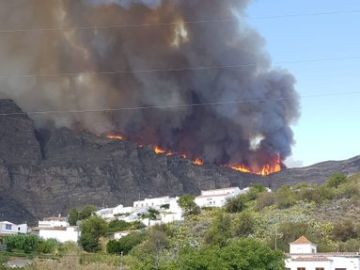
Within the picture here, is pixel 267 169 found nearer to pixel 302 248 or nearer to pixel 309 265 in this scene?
pixel 302 248

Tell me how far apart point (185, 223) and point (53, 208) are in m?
40.0

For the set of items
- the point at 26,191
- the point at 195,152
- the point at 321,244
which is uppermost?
the point at 195,152

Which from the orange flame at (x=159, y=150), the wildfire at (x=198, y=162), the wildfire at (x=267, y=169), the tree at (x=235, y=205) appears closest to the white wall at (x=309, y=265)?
the tree at (x=235, y=205)

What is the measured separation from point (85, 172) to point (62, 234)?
40731 millimetres

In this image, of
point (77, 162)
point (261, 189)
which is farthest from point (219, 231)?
point (77, 162)

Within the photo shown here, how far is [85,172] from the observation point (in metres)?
97.7

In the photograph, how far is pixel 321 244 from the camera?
139 ft

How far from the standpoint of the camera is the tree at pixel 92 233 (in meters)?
50.0

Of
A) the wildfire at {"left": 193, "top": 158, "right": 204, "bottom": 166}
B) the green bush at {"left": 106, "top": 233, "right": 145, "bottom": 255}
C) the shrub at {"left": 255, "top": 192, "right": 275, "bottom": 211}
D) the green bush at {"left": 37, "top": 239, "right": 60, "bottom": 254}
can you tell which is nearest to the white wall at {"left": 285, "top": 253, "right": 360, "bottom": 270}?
the green bush at {"left": 106, "top": 233, "right": 145, "bottom": 255}

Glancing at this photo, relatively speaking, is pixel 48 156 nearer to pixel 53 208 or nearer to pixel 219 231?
pixel 53 208

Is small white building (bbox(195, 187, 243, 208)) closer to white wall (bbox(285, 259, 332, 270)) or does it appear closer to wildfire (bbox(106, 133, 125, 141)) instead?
wildfire (bbox(106, 133, 125, 141))

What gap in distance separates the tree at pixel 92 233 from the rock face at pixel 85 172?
108 feet

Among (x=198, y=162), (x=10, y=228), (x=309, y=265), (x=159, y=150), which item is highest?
(x=159, y=150)

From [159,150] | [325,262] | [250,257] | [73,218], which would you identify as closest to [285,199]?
[73,218]
